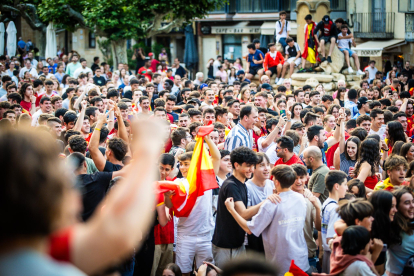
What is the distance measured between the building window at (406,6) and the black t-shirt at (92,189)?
2207 cm

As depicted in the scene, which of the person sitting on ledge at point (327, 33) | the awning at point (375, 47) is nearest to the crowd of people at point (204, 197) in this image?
the person sitting on ledge at point (327, 33)

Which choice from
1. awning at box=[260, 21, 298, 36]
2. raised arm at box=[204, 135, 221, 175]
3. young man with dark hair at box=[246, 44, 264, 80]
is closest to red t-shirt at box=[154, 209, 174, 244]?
raised arm at box=[204, 135, 221, 175]

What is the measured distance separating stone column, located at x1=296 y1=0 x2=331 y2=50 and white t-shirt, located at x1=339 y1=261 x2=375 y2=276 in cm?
1472

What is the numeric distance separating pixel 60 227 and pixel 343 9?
98.5ft

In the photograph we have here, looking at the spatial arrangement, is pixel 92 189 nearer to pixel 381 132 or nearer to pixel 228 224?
pixel 228 224

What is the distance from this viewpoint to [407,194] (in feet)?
14.6

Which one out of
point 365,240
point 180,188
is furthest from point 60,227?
point 180,188

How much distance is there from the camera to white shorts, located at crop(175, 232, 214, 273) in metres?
5.19

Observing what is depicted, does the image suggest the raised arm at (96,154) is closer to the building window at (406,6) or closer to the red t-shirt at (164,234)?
the red t-shirt at (164,234)

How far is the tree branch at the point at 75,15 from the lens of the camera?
21203 millimetres

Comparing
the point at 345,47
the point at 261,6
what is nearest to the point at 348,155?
the point at 345,47

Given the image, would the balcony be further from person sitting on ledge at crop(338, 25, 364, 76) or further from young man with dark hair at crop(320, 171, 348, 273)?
young man with dark hair at crop(320, 171, 348, 273)

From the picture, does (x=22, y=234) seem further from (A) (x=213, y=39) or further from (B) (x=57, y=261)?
(A) (x=213, y=39)

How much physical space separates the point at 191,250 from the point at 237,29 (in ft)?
90.2
